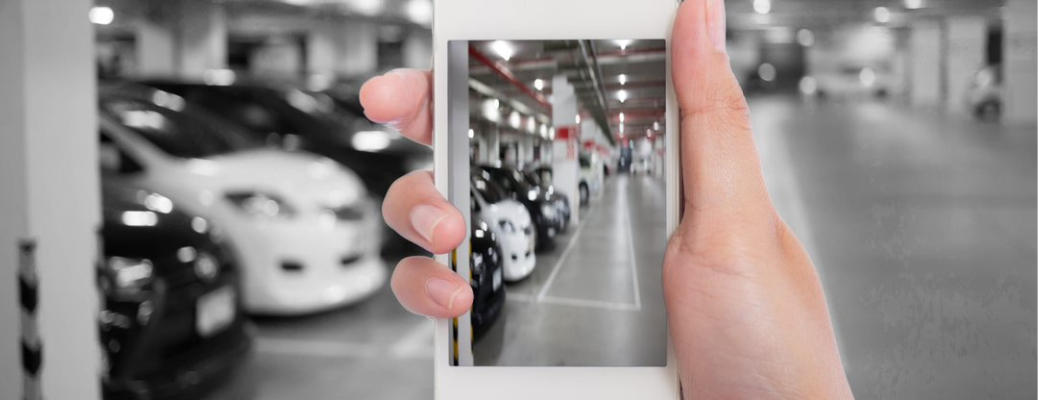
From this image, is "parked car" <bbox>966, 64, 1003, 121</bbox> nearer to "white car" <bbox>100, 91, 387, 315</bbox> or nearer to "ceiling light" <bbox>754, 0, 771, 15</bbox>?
"ceiling light" <bbox>754, 0, 771, 15</bbox>

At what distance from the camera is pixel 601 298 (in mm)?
493

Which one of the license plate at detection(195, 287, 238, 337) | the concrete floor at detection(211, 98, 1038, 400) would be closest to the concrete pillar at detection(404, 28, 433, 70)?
the concrete floor at detection(211, 98, 1038, 400)

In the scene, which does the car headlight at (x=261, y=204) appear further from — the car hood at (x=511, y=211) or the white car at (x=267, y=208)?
the car hood at (x=511, y=211)

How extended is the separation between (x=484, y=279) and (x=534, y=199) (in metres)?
0.07

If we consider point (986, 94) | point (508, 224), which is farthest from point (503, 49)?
point (986, 94)

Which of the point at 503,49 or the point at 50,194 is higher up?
the point at 503,49

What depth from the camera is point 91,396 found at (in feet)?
4.10

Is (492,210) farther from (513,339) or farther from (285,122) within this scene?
(285,122)

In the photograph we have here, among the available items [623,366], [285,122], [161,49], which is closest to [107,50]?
[161,49]

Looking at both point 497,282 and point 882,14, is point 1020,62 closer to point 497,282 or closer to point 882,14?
point 882,14

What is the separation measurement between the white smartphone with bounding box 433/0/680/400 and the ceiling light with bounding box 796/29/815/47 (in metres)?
0.92

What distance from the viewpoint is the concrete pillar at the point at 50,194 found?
1112mm

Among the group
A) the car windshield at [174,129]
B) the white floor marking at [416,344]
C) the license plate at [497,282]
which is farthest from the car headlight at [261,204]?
the license plate at [497,282]

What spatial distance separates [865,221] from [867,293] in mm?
155
